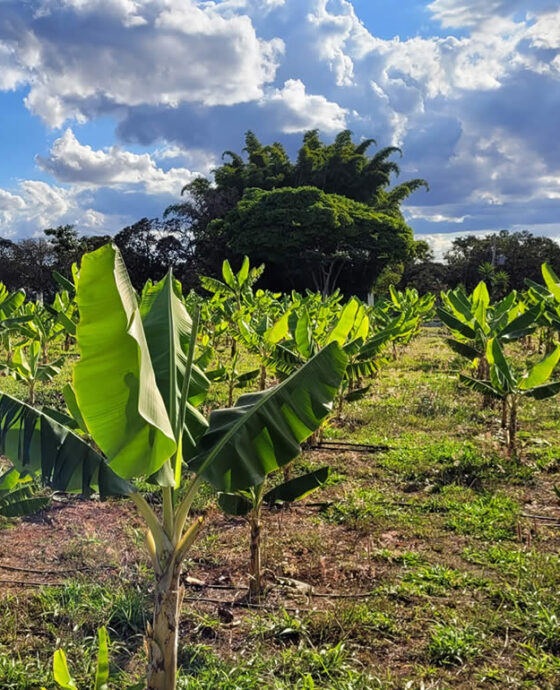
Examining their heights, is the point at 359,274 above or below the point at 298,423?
above

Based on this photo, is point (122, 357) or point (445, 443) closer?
point (122, 357)

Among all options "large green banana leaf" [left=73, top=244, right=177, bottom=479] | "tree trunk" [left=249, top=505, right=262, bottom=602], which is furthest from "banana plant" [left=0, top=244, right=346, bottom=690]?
"tree trunk" [left=249, top=505, right=262, bottom=602]

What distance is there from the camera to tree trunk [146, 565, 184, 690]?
2266 millimetres

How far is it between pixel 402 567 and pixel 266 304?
10125mm

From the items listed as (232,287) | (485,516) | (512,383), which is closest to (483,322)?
(512,383)

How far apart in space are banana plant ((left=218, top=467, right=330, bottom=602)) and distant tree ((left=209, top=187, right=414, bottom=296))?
104ft

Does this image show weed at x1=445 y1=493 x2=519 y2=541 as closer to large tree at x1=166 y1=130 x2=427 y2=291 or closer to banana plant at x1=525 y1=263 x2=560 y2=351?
banana plant at x1=525 y1=263 x2=560 y2=351

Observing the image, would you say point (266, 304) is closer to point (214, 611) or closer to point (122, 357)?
point (214, 611)

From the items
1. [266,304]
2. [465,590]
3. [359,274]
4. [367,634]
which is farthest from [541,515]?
[359,274]

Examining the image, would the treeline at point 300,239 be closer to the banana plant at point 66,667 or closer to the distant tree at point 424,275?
the distant tree at point 424,275

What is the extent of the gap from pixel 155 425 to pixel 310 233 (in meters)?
33.6

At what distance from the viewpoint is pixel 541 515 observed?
468 centimetres

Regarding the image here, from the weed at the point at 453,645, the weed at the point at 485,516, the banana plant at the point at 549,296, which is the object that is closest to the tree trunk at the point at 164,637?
the weed at the point at 453,645

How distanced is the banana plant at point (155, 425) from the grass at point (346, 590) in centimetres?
76
